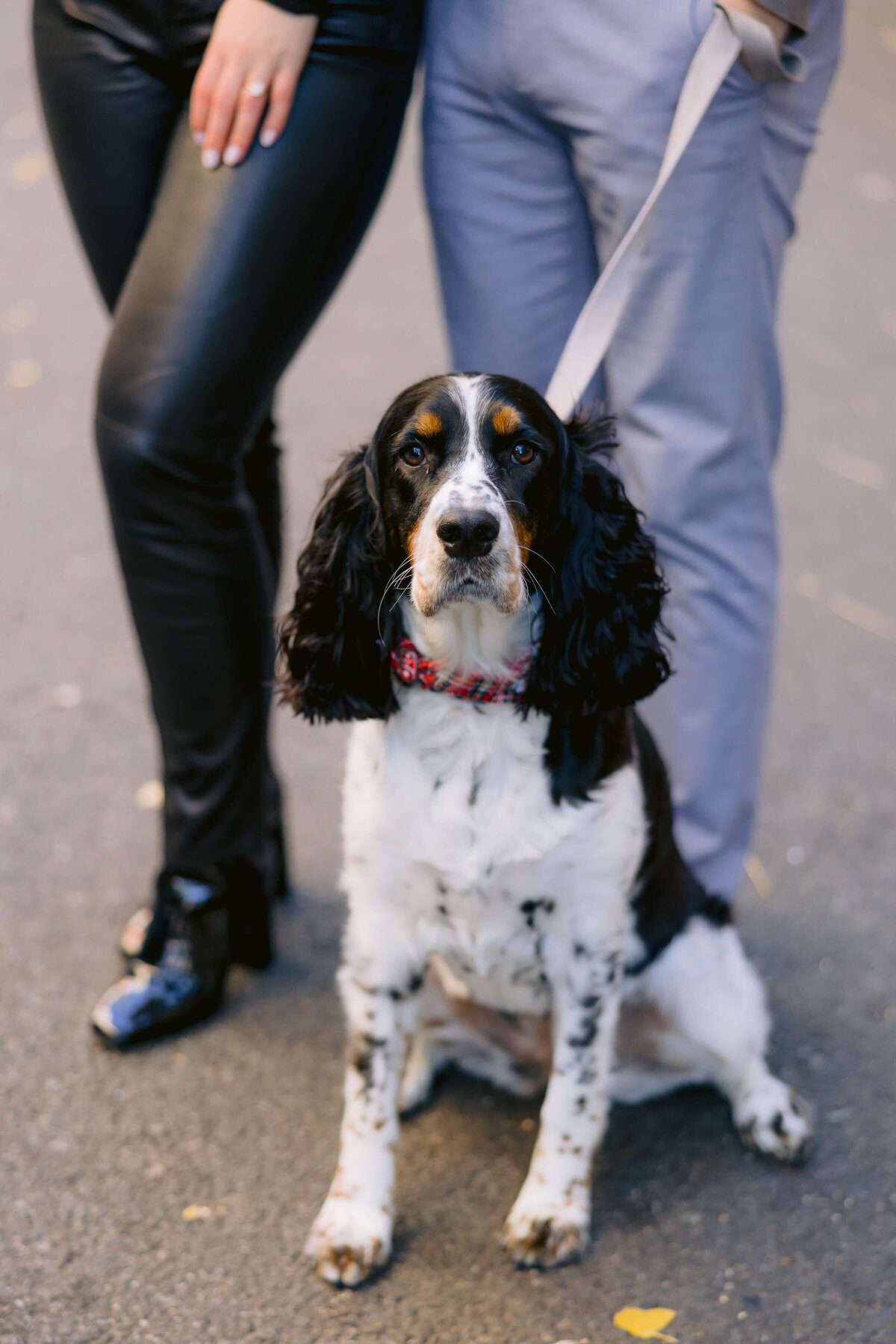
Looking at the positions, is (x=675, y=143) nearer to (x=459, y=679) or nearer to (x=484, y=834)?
(x=459, y=679)

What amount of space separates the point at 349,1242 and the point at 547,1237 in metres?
0.31

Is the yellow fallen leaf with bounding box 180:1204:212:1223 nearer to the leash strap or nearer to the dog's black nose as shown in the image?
the dog's black nose

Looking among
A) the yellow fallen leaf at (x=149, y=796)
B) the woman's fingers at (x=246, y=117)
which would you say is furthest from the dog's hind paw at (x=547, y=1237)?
the woman's fingers at (x=246, y=117)

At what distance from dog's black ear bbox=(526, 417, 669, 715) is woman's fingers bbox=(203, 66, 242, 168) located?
71 centimetres

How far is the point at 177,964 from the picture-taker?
2.60 meters

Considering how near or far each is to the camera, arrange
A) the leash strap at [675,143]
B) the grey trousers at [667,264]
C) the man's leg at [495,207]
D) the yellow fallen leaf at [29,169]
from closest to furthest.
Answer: the leash strap at [675,143]
the grey trousers at [667,264]
the man's leg at [495,207]
the yellow fallen leaf at [29,169]

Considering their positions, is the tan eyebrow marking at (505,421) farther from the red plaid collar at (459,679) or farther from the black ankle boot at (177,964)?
the black ankle boot at (177,964)

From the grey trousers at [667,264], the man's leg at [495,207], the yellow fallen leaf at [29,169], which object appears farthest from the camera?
the yellow fallen leaf at [29,169]

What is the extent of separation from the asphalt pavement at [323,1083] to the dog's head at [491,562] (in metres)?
0.15

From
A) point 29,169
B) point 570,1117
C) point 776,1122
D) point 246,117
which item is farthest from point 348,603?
point 29,169

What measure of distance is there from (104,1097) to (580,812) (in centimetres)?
107

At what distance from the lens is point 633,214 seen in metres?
2.28

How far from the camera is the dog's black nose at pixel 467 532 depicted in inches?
71.8

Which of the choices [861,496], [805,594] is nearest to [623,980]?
[805,594]
